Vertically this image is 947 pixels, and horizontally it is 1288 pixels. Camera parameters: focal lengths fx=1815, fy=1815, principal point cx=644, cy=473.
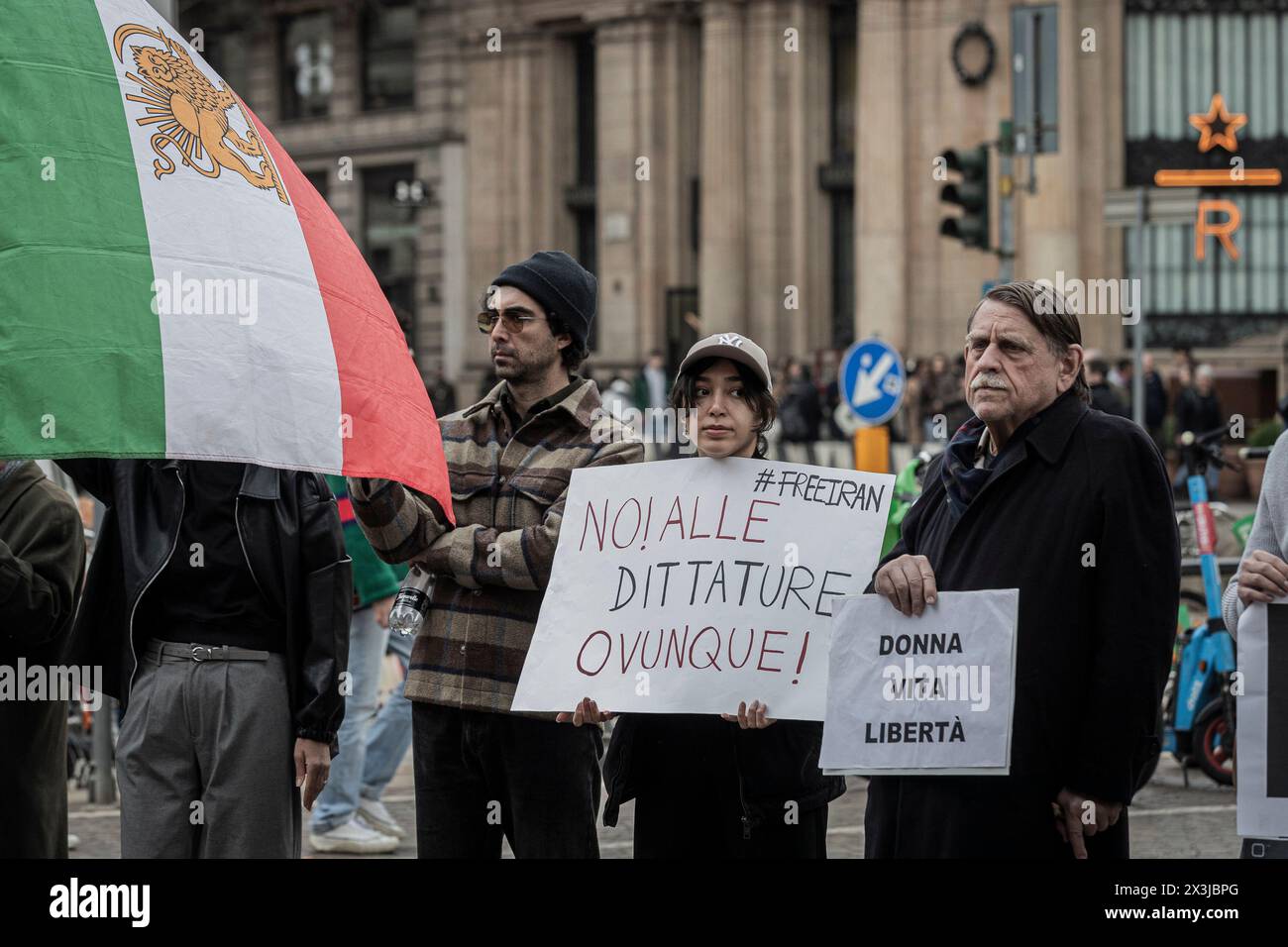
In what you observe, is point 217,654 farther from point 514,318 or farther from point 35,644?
point 514,318

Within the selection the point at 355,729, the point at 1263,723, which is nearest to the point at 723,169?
the point at 355,729

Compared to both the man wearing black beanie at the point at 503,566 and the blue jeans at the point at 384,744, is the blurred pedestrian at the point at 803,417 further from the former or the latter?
the man wearing black beanie at the point at 503,566

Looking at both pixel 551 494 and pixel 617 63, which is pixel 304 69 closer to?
pixel 617 63

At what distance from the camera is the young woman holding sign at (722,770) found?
438cm

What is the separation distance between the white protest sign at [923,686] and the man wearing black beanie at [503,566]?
2.81ft

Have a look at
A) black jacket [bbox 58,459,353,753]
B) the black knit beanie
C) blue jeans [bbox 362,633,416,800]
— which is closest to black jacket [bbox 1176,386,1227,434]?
blue jeans [bbox 362,633,416,800]

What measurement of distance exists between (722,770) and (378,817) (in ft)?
13.2

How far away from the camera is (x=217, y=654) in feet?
15.3

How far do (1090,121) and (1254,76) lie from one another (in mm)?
3614

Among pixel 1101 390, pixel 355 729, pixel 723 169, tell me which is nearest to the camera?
pixel 355 729

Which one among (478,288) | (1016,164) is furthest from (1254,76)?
(478,288)

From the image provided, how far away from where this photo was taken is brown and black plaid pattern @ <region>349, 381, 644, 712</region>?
4.62m

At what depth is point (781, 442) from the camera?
26.9 meters

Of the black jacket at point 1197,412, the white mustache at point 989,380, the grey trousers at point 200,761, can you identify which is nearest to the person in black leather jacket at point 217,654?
the grey trousers at point 200,761
